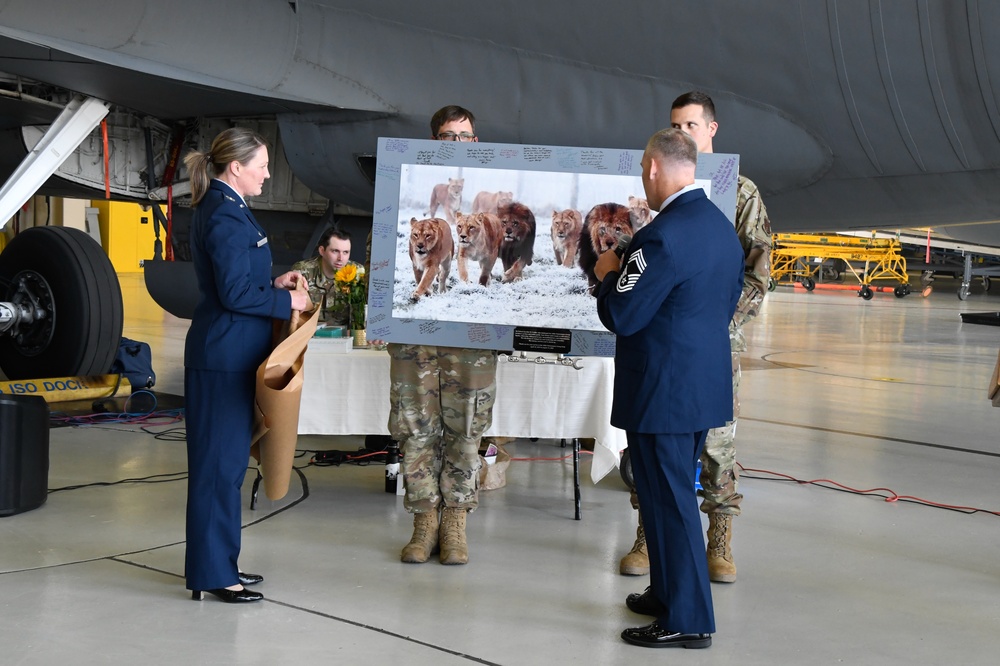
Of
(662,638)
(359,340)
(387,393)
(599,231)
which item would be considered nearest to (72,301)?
(359,340)

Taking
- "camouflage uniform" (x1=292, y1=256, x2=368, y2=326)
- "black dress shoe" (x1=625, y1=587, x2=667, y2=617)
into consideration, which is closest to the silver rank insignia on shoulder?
"black dress shoe" (x1=625, y1=587, x2=667, y2=617)

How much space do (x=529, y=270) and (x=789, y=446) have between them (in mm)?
3052

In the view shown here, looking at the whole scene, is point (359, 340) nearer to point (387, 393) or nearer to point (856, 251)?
point (387, 393)

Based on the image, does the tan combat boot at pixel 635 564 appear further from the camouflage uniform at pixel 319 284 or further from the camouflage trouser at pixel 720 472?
the camouflage uniform at pixel 319 284

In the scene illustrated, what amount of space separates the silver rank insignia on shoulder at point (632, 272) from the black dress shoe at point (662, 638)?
1036 millimetres

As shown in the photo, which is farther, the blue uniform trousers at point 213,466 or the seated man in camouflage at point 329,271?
the seated man in camouflage at point 329,271

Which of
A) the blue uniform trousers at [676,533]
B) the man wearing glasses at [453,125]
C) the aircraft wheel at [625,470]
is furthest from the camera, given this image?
the aircraft wheel at [625,470]

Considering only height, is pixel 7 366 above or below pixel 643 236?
below

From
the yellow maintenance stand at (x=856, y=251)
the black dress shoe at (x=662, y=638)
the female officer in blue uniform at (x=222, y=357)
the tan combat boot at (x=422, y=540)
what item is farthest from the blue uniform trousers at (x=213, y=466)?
the yellow maintenance stand at (x=856, y=251)

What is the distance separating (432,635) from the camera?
9.67 feet

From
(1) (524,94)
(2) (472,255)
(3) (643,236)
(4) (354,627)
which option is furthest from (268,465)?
(1) (524,94)

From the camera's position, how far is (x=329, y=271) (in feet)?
18.5

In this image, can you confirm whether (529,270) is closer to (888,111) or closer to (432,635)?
(432,635)

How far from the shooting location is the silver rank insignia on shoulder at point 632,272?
2.76 m
